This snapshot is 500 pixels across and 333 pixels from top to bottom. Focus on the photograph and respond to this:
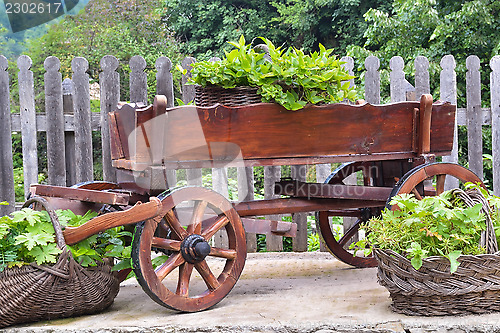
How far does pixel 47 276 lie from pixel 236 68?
143cm

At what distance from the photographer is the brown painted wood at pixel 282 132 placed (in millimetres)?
2996

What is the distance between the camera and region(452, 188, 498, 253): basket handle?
2.67 meters

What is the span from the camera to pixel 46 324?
9.25 feet

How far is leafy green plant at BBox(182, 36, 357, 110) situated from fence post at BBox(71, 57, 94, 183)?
70.5 inches

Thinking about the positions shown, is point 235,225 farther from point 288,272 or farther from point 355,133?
point 288,272

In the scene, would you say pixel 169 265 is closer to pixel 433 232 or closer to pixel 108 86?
pixel 433 232

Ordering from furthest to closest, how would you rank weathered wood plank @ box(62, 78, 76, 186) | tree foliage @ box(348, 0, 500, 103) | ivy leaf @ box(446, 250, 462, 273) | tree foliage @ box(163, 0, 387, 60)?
tree foliage @ box(163, 0, 387, 60)
tree foliage @ box(348, 0, 500, 103)
weathered wood plank @ box(62, 78, 76, 186)
ivy leaf @ box(446, 250, 462, 273)

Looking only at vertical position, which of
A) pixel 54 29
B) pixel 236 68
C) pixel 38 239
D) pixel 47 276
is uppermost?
pixel 54 29

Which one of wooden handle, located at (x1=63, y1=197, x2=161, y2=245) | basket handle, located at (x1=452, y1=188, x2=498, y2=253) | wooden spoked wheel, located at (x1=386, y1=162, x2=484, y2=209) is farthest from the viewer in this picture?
wooden spoked wheel, located at (x1=386, y1=162, x2=484, y2=209)

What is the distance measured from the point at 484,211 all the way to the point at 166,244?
1.59 m

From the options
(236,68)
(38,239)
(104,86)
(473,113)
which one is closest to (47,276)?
(38,239)

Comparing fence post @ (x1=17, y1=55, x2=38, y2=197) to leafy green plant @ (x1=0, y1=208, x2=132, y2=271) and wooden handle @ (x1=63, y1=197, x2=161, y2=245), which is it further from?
wooden handle @ (x1=63, y1=197, x2=161, y2=245)

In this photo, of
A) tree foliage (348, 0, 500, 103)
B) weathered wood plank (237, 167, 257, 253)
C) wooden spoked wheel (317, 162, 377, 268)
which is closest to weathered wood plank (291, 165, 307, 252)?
weathered wood plank (237, 167, 257, 253)

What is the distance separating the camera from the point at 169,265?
116 inches
